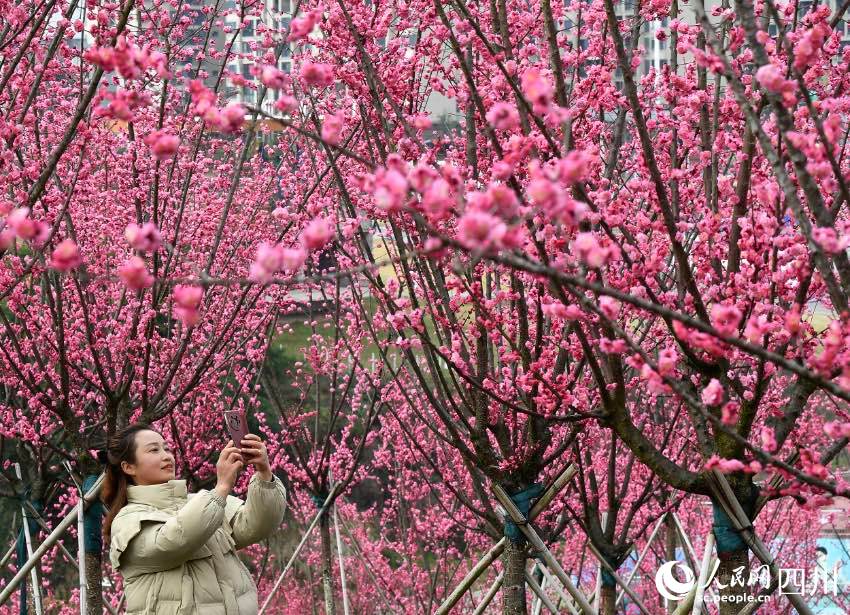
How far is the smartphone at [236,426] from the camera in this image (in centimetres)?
369

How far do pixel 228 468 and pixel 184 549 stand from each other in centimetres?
34

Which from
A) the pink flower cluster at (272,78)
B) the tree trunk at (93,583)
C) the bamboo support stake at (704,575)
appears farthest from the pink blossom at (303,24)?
the tree trunk at (93,583)

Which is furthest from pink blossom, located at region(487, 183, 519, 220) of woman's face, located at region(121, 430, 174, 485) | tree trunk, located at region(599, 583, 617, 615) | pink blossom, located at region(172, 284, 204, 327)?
tree trunk, located at region(599, 583, 617, 615)

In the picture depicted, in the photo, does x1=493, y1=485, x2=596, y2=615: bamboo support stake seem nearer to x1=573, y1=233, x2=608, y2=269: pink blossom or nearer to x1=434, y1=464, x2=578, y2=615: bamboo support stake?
x1=434, y1=464, x2=578, y2=615: bamboo support stake

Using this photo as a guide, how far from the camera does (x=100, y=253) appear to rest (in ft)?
21.6

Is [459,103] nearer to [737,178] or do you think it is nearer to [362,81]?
[362,81]

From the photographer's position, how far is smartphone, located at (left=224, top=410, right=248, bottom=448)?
3.69 m

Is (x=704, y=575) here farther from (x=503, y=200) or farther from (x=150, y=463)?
(x=503, y=200)

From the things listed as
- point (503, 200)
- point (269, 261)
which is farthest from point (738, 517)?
point (269, 261)

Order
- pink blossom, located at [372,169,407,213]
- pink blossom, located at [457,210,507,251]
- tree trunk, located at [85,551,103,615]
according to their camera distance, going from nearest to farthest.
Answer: pink blossom, located at [457,210,507,251]
pink blossom, located at [372,169,407,213]
tree trunk, located at [85,551,103,615]

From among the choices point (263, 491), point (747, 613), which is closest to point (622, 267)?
point (747, 613)

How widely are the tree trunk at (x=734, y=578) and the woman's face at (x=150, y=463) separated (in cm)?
218

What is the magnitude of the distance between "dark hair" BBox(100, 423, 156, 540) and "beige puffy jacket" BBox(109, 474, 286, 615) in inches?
5.2

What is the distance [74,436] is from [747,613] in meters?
3.75
